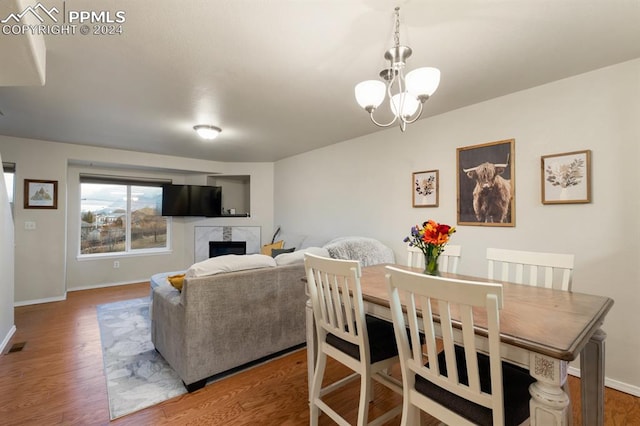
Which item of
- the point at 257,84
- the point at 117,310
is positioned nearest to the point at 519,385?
the point at 257,84

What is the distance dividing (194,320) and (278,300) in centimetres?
70

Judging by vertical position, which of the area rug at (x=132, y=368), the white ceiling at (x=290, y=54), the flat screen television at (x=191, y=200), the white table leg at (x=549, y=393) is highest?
the white ceiling at (x=290, y=54)

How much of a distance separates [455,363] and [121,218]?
603 centimetres

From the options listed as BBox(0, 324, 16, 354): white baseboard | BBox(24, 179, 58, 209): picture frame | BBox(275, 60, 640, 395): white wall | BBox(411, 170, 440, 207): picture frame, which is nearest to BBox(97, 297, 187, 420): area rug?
BBox(0, 324, 16, 354): white baseboard

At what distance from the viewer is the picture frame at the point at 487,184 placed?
2518 mm

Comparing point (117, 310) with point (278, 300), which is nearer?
point (278, 300)

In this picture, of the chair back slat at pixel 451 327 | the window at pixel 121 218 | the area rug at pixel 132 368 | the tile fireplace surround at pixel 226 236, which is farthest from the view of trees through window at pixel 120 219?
the chair back slat at pixel 451 327

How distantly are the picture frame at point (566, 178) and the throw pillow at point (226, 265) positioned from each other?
2396 mm

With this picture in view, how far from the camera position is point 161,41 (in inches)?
68.7

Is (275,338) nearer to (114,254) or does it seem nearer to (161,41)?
(161,41)

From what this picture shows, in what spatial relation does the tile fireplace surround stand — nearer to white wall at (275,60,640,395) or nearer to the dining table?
white wall at (275,60,640,395)

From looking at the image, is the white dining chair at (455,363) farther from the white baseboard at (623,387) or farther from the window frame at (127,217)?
the window frame at (127,217)

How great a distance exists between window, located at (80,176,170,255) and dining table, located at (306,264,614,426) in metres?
5.33

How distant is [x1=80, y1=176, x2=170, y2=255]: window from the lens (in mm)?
Answer: 4934
